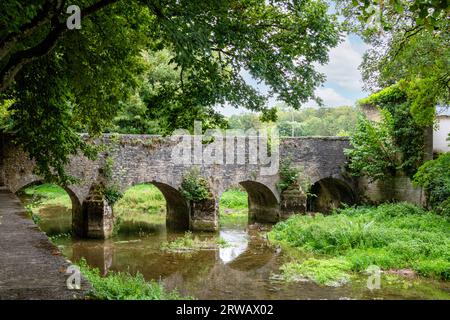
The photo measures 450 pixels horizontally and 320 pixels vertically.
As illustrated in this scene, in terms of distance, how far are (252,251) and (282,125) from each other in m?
53.8

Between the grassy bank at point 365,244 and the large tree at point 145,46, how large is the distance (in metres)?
5.91

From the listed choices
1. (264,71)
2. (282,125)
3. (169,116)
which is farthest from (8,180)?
(282,125)

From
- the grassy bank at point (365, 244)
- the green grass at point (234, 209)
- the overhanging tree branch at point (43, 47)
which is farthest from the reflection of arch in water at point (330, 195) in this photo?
the overhanging tree branch at point (43, 47)

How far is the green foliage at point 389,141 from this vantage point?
779 inches

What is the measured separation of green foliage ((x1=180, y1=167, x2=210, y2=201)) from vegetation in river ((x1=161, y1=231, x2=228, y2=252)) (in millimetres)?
1878

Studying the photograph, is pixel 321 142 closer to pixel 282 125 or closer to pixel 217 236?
pixel 217 236

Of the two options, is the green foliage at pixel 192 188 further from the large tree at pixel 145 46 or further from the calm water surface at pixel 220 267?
the large tree at pixel 145 46

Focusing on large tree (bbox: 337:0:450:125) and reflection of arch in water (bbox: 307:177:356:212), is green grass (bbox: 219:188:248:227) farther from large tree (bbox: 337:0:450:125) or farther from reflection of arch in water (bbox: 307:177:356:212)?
large tree (bbox: 337:0:450:125)

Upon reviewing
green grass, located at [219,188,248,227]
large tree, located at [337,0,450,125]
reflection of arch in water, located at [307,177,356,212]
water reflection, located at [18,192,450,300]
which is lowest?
water reflection, located at [18,192,450,300]

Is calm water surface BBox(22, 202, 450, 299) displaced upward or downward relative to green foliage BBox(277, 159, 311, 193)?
downward

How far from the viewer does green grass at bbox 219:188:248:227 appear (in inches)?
848

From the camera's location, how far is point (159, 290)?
22.0 feet

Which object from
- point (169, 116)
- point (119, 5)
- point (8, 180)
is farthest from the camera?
point (8, 180)

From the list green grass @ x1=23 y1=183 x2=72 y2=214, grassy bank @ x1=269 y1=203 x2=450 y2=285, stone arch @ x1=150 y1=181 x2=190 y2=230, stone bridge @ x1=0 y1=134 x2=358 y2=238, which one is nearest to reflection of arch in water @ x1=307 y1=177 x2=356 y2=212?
stone bridge @ x1=0 y1=134 x2=358 y2=238
